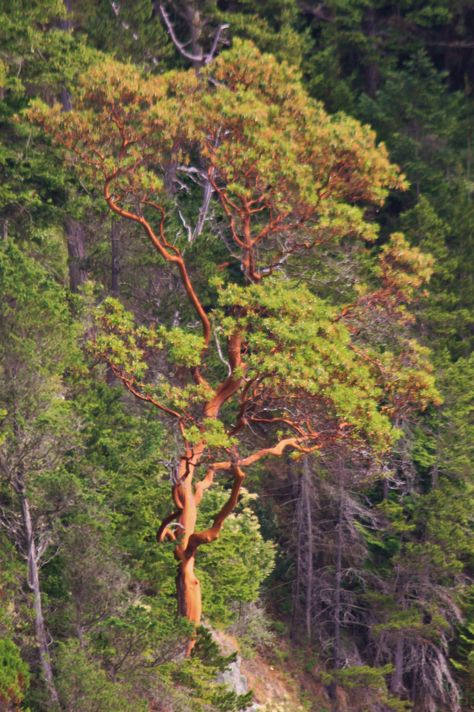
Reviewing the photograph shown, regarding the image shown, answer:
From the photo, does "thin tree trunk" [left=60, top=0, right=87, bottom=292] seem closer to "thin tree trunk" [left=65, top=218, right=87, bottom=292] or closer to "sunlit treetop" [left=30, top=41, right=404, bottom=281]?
"thin tree trunk" [left=65, top=218, right=87, bottom=292]

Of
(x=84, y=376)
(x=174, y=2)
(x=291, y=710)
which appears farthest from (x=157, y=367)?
(x=174, y=2)

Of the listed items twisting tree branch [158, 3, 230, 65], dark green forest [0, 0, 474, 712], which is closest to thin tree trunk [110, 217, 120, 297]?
dark green forest [0, 0, 474, 712]

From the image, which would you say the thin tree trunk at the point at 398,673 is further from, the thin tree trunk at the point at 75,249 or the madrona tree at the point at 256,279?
the thin tree trunk at the point at 75,249

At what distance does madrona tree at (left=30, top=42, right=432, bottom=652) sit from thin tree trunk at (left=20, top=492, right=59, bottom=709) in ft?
10.7

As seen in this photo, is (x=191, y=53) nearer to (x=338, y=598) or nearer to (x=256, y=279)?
(x=256, y=279)

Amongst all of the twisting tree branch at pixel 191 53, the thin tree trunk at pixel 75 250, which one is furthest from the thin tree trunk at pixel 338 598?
the twisting tree branch at pixel 191 53

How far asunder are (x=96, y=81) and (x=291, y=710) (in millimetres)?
14988

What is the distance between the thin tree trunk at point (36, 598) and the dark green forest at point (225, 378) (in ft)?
0.17

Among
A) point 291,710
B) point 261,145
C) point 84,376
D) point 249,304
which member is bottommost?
point 291,710

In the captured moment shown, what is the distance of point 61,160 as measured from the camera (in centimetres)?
2341

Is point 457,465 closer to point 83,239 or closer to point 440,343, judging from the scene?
point 440,343

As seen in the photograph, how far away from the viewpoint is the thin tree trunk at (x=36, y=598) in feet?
52.7

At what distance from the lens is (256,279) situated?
21125mm

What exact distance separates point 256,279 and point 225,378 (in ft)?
17.9
